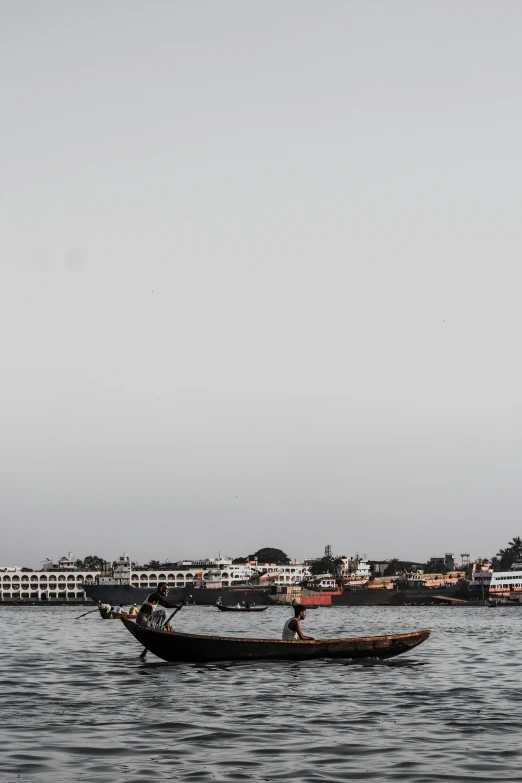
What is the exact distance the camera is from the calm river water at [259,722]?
1434 cm

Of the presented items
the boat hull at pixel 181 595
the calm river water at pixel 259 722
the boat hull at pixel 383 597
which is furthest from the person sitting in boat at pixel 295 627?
the boat hull at pixel 383 597

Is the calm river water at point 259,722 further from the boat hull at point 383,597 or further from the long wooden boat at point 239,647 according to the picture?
the boat hull at point 383,597

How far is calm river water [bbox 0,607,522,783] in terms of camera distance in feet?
A: 47.1

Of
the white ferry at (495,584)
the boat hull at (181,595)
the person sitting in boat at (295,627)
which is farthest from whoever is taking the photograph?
the white ferry at (495,584)

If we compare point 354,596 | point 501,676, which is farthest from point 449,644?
point 354,596

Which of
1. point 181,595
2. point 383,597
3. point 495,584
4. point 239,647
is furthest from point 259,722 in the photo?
point 383,597

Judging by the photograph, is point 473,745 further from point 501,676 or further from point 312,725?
point 501,676

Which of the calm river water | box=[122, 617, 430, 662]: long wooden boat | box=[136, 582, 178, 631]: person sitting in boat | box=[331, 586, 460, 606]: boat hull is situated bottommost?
box=[331, 586, 460, 606]: boat hull

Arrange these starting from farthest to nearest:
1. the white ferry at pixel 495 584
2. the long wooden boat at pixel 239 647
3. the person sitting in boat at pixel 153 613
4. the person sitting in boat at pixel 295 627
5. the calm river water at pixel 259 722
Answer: the white ferry at pixel 495 584
the person sitting in boat at pixel 153 613
the person sitting in boat at pixel 295 627
the long wooden boat at pixel 239 647
the calm river water at pixel 259 722

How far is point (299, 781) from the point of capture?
1352 centimetres

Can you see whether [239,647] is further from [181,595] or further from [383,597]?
[383,597]

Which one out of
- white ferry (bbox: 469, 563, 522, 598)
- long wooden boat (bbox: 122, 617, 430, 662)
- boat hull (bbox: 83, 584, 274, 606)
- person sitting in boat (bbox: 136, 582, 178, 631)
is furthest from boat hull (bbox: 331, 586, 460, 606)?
long wooden boat (bbox: 122, 617, 430, 662)

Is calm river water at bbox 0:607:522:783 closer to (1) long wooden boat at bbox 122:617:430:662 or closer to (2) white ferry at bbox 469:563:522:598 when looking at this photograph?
(1) long wooden boat at bbox 122:617:430:662

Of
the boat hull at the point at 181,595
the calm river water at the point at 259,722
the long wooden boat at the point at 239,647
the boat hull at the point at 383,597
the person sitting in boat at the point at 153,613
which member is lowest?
the boat hull at the point at 383,597
